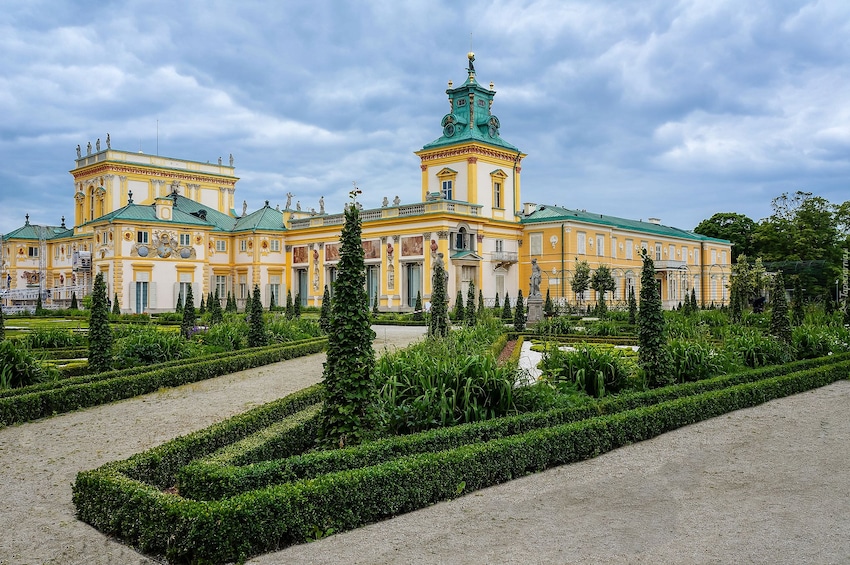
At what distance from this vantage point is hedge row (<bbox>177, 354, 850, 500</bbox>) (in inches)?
232

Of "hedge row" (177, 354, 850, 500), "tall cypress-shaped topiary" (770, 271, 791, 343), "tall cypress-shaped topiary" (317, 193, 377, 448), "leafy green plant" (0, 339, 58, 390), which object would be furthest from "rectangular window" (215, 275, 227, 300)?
"tall cypress-shaped topiary" (317, 193, 377, 448)

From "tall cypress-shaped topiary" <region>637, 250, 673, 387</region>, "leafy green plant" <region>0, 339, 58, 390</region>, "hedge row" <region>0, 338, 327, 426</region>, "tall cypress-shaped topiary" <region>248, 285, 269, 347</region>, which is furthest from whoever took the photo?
"tall cypress-shaped topiary" <region>248, 285, 269, 347</region>

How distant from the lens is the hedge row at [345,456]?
232 inches

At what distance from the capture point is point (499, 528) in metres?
5.59

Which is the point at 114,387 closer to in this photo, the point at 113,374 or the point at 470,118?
the point at 113,374

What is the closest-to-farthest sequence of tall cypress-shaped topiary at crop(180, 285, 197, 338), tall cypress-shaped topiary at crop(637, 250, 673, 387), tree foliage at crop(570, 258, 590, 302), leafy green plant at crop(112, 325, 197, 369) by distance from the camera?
tall cypress-shaped topiary at crop(637, 250, 673, 387) < leafy green plant at crop(112, 325, 197, 369) < tall cypress-shaped topiary at crop(180, 285, 197, 338) < tree foliage at crop(570, 258, 590, 302)

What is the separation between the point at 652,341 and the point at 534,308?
16.1 metres

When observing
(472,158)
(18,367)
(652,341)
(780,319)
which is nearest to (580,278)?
(472,158)

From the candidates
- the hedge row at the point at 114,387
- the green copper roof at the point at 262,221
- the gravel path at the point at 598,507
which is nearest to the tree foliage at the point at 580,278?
the green copper roof at the point at 262,221

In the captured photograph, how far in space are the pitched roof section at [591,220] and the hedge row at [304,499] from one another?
35.6 metres

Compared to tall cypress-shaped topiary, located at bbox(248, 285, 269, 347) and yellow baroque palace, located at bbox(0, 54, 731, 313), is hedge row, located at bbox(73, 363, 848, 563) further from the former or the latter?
yellow baroque palace, located at bbox(0, 54, 731, 313)

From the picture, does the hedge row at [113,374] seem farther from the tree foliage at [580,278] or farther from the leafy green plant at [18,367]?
the tree foliage at [580,278]

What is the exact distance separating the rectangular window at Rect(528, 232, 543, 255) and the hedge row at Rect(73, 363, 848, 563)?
35505 millimetres

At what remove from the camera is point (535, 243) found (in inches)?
1694
